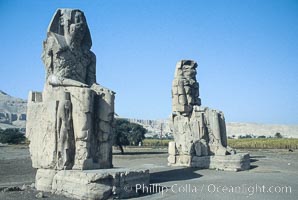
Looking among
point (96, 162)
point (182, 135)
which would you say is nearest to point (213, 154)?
point (182, 135)

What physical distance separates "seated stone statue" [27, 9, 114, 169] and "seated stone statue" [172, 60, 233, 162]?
19.2 ft

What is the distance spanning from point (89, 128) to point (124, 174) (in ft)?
4.96

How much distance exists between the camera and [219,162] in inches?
517

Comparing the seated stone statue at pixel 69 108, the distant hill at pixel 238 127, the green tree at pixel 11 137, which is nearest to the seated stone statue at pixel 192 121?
the seated stone statue at pixel 69 108

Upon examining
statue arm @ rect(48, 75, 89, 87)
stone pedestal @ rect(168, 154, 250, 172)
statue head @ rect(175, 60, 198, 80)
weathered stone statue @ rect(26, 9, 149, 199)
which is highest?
statue head @ rect(175, 60, 198, 80)

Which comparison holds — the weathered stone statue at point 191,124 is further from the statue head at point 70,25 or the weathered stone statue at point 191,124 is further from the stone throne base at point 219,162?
the statue head at point 70,25

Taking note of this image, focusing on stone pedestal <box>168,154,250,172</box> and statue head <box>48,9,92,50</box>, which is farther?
stone pedestal <box>168,154,250,172</box>

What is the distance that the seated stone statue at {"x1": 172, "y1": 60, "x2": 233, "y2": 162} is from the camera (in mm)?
13641

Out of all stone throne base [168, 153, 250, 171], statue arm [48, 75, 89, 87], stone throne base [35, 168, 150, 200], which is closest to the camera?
stone throne base [35, 168, 150, 200]

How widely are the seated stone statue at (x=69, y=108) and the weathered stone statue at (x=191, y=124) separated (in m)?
5.88

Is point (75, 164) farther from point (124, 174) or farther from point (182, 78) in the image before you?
point (182, 78)

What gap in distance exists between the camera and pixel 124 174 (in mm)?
7258

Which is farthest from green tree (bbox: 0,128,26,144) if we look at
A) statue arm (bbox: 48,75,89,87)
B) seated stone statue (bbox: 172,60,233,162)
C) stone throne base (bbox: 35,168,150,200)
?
stone throne base (bbox: 35,168,150,200)

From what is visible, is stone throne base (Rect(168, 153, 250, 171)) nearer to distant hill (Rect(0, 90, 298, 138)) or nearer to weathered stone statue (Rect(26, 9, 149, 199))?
weathered stone statue (Rect(26, 9, 149, 199))
